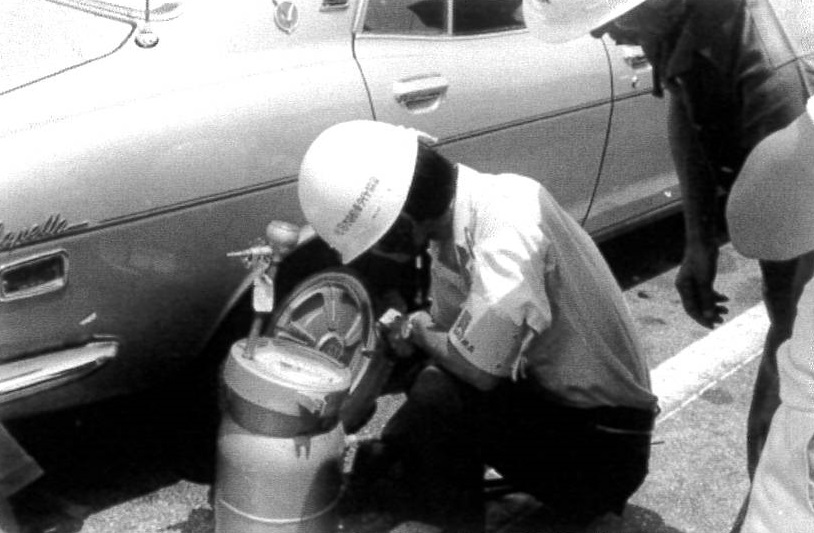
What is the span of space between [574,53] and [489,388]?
1.74 m

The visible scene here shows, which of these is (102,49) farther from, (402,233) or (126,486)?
(126,486)

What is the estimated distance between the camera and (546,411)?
312 centimetres

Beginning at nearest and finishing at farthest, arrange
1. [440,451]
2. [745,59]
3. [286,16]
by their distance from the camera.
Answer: [745,59] → [440,451] → [286,16]

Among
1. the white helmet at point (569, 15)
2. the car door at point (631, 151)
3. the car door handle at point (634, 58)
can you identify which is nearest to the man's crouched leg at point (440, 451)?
the white helmet at point (569, 15)

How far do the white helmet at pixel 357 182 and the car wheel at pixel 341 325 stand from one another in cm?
47

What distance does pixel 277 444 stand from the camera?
3.00 meters

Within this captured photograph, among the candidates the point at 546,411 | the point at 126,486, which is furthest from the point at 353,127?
the point at 126,486

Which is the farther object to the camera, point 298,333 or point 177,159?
point 298,333

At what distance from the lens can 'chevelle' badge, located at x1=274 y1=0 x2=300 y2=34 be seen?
Answer: 349cm

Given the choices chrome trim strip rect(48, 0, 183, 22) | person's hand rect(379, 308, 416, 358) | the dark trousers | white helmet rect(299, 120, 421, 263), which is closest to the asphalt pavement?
the dark trousers

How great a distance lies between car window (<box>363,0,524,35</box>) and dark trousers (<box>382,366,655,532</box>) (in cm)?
114

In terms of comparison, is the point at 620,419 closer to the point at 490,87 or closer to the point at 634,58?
the point at 490,87

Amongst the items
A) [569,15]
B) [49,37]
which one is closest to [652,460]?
[569,15]

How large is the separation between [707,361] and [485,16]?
4.62 ft
